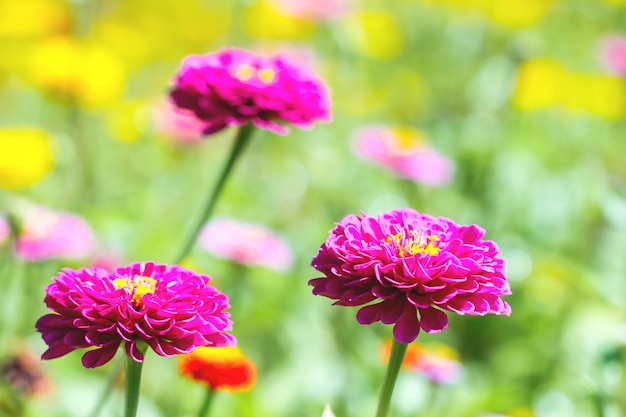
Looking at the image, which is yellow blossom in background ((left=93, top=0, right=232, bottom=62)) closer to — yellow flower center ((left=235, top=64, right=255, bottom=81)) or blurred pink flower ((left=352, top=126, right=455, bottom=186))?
blurred pink flower ((left=352, top=126, right=455, bottom=186))

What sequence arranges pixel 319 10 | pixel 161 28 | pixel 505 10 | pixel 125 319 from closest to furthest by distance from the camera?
pixel 125 319, pixel 319 10, pixel 505 10, pixel 161 28

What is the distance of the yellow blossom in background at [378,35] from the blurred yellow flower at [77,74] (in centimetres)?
68

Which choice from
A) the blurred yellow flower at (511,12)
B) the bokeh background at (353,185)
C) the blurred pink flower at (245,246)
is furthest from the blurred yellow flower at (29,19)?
the blurred pink flower at (245,246)

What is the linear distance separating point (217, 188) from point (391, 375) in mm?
312

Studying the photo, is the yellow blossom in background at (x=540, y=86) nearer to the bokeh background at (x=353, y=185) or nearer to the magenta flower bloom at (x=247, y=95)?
the bokeh background at (x=353, y=185)

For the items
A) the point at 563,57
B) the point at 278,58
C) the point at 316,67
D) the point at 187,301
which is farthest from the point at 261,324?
the point at 563,57

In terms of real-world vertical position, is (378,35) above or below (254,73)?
above

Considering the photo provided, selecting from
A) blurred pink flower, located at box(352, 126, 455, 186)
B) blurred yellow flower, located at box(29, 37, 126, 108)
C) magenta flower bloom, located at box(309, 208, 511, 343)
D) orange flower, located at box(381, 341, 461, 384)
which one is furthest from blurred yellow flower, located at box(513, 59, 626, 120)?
magenta flower bloom, located at box(309, 208, 511, 343)

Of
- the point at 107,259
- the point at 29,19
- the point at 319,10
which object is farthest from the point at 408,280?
the point at 29,19

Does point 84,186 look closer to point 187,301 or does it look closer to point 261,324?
point 261,324

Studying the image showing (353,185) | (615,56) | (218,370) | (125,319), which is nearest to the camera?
(125,319)

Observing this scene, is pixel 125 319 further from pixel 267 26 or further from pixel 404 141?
pixel 267 26

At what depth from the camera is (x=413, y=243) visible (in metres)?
0.56

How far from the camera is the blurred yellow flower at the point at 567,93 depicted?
2.22 metres
